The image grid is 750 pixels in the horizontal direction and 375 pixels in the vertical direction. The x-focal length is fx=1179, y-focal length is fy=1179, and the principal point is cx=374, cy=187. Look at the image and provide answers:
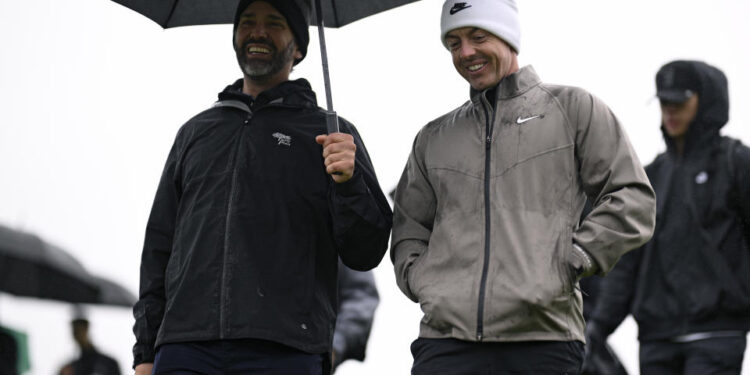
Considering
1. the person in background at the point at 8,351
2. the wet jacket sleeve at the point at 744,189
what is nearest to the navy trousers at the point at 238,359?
the wet jacket sleeve at the point at 744,189

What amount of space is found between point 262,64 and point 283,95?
13 centimetres

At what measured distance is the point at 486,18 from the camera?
3.55 m

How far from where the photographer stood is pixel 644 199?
329cm

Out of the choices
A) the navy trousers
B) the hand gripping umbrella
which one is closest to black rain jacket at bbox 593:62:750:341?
the hand gripping umbrella

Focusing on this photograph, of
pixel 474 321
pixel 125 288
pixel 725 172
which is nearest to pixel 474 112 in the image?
pixel 474 321

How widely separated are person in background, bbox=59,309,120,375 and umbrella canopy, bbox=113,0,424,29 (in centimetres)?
353

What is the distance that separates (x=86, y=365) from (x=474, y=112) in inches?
180

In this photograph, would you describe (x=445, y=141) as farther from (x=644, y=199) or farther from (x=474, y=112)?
(x=644, y=199)

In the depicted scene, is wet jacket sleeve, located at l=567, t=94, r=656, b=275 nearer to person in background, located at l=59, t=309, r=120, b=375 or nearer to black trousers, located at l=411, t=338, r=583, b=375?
black trousers, located at l=411, t=338, r=583, b=375

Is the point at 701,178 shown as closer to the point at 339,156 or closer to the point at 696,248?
the point at 696,248

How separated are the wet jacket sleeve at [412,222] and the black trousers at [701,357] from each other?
2.23m

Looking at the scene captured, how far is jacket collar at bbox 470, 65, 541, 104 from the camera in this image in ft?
11.5

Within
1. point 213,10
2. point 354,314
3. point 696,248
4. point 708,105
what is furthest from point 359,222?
point 708,105

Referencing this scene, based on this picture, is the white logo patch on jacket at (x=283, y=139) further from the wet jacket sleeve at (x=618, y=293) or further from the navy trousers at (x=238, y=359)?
the wet jacket sleeve at (x=618, y=293)
